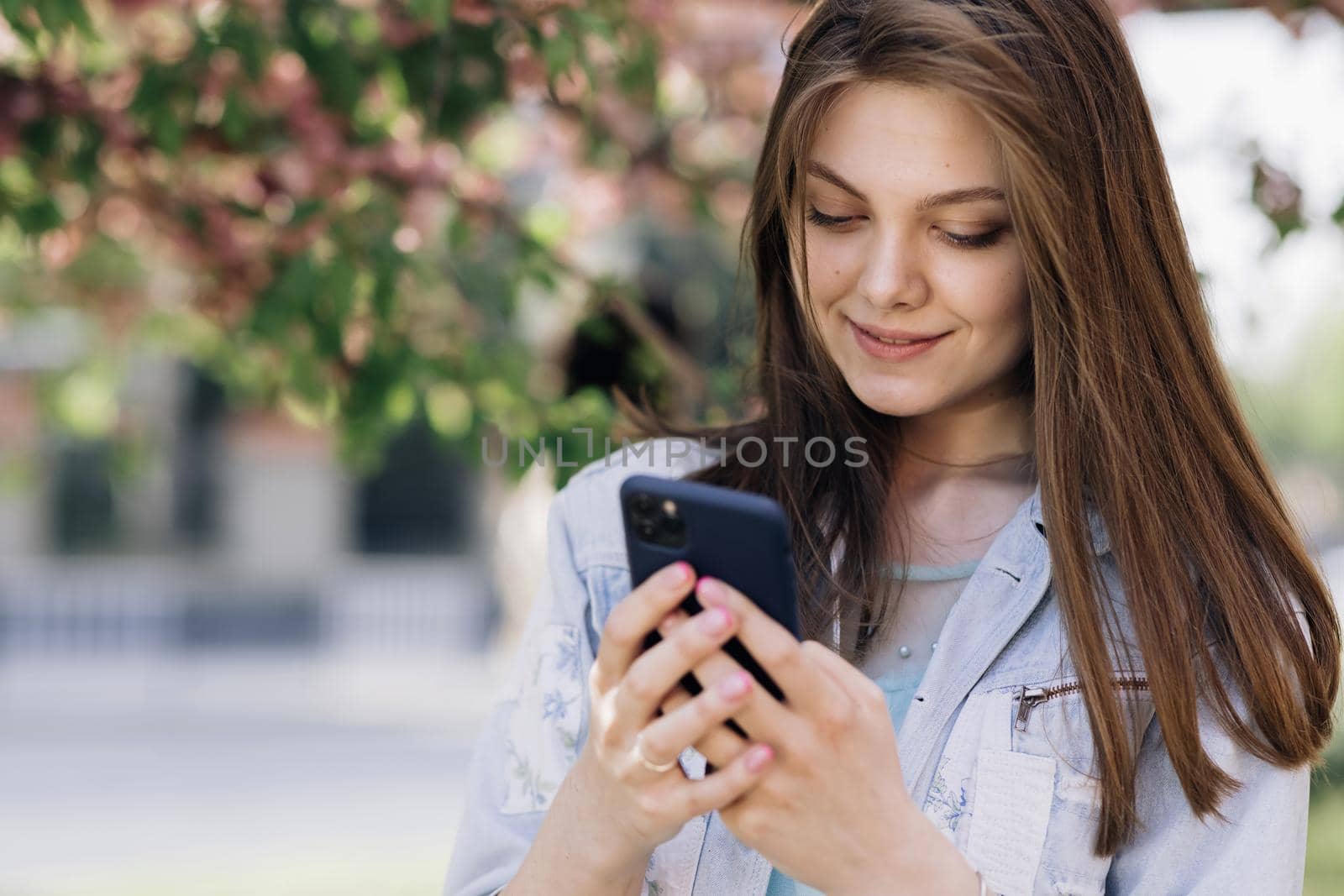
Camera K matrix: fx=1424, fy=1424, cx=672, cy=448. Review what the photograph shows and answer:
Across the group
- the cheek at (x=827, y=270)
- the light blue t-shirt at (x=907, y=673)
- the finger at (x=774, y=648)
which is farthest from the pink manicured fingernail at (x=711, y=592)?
the cheek at (x=827, y=270)

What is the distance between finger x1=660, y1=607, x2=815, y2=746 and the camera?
112 centimetres

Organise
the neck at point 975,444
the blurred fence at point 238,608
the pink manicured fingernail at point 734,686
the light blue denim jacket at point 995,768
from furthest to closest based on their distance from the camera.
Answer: the blurred fence at point 238,608 < the neck at point 975,444 < the light blue denim jacket at point 995,768 < the pink manicured fingernail at point 734,686

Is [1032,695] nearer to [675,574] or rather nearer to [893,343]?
[893,343]

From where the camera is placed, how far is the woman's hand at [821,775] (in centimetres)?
112

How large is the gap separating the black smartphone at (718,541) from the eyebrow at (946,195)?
0.46 m

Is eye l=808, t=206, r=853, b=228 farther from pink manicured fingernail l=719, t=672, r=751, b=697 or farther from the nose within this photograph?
pink manicured fingernail l=719, t=672, r=751, b=697

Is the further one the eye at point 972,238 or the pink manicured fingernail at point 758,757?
the eye at point 972,238

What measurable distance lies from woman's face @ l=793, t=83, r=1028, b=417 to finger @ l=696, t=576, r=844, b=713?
1.51 ft

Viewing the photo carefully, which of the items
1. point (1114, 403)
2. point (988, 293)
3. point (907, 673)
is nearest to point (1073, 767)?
point (907, 673)

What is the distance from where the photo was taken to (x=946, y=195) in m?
1.44

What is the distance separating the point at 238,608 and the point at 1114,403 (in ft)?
37.8

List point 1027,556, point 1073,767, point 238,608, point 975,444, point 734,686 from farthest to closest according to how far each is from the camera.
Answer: point 238,608
point 975,444
point 1027,556
point 1073,767
point 734,686

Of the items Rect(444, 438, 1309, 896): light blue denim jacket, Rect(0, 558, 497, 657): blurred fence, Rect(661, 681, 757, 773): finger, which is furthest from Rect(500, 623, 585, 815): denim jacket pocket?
Rect(0, 558, 497, 657): blurred fence

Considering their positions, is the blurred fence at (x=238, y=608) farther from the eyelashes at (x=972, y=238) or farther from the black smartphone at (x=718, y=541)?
the black smartphone at (x=718, y=541)
